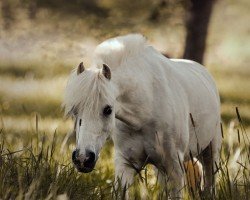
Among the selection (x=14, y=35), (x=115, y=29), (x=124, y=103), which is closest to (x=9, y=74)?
(x=14, y=35)

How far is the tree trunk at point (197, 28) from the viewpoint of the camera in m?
16.1

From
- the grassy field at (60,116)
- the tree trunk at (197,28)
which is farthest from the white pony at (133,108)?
the tree trunk at (197,28)

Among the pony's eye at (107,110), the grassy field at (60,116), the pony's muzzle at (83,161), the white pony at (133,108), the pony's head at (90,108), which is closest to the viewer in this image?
the grassy field at (60,116)

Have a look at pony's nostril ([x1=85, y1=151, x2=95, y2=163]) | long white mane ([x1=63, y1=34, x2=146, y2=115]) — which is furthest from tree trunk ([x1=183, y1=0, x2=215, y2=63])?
pony's nostril ([x1=85, y1=151, x2=95, y2=163])

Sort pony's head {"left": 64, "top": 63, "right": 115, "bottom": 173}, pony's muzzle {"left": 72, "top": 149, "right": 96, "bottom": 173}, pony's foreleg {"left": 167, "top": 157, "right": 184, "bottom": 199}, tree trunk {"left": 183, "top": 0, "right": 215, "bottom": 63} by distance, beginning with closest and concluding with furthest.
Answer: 1. pony's muzzle {"left": 72, "top": 149, "right": 96, "bottom": 173}
2. pony's head {"left": 64, "top": 63, "right": 115, "bottom": 173}
3. pony's foreleg {"left": 167, "top": 157, "right": 184, "bottom": 199}
4. tree trunk {"left": 183, "top": 0, "right": 215, "bottom": 63}

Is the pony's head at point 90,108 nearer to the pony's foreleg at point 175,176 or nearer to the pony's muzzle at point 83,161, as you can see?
the pony's muzzle at point 83,161

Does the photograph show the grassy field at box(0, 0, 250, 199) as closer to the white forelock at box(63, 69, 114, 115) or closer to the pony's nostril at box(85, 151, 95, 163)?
the pony's nostril at box(85, 151, 95, 163)

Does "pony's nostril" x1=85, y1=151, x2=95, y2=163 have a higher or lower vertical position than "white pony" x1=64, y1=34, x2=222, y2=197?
lower

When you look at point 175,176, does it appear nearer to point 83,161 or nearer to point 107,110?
point 107,110

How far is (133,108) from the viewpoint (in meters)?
8.00

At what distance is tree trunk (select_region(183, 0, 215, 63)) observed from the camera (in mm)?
16125

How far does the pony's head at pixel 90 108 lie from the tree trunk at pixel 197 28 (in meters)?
8.91

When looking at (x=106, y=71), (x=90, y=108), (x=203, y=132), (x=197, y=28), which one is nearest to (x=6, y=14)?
(x=197, y=28)

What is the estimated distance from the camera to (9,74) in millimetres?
19438
